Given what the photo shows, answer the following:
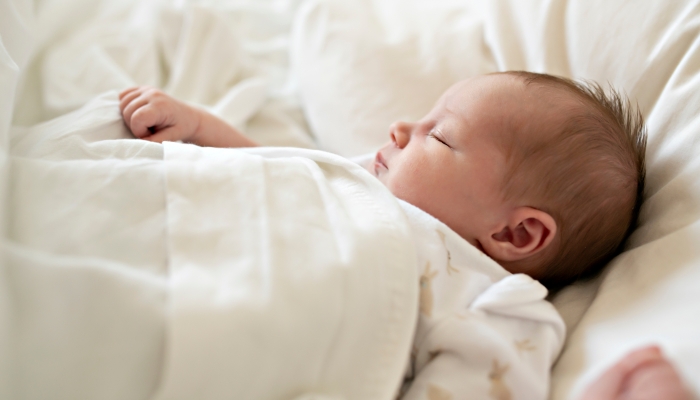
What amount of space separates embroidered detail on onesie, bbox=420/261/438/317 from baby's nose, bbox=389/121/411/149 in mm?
275

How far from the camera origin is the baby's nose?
95 centimetres

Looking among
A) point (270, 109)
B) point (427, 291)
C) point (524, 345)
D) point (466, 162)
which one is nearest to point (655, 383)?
point (524, 345)

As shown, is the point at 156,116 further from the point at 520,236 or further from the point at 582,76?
the point at 582,76

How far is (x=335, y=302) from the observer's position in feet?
Result: 2.11

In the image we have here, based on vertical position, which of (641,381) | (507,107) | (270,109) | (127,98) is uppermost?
(507,107)

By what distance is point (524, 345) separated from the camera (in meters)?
0.72

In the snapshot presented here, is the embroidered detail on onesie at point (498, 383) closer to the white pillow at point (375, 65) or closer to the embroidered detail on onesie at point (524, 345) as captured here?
the embroidered detail on onesie at point (524, 345)

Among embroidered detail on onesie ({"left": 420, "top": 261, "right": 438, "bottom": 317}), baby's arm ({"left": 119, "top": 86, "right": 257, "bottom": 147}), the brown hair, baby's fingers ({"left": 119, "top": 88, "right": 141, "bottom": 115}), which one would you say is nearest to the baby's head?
the brown hair

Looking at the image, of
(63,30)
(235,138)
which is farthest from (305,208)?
(63,30)

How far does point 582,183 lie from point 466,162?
0.56 feet

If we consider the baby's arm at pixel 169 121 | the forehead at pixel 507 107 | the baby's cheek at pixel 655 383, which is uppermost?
the forehead at pixel 507 107

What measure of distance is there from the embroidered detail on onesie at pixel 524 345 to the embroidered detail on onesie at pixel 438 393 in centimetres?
12

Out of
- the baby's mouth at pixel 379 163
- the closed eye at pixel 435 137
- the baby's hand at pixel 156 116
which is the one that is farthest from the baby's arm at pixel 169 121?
the closed eye at pixel 435 137

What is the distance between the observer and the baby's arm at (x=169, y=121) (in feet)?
3.18
